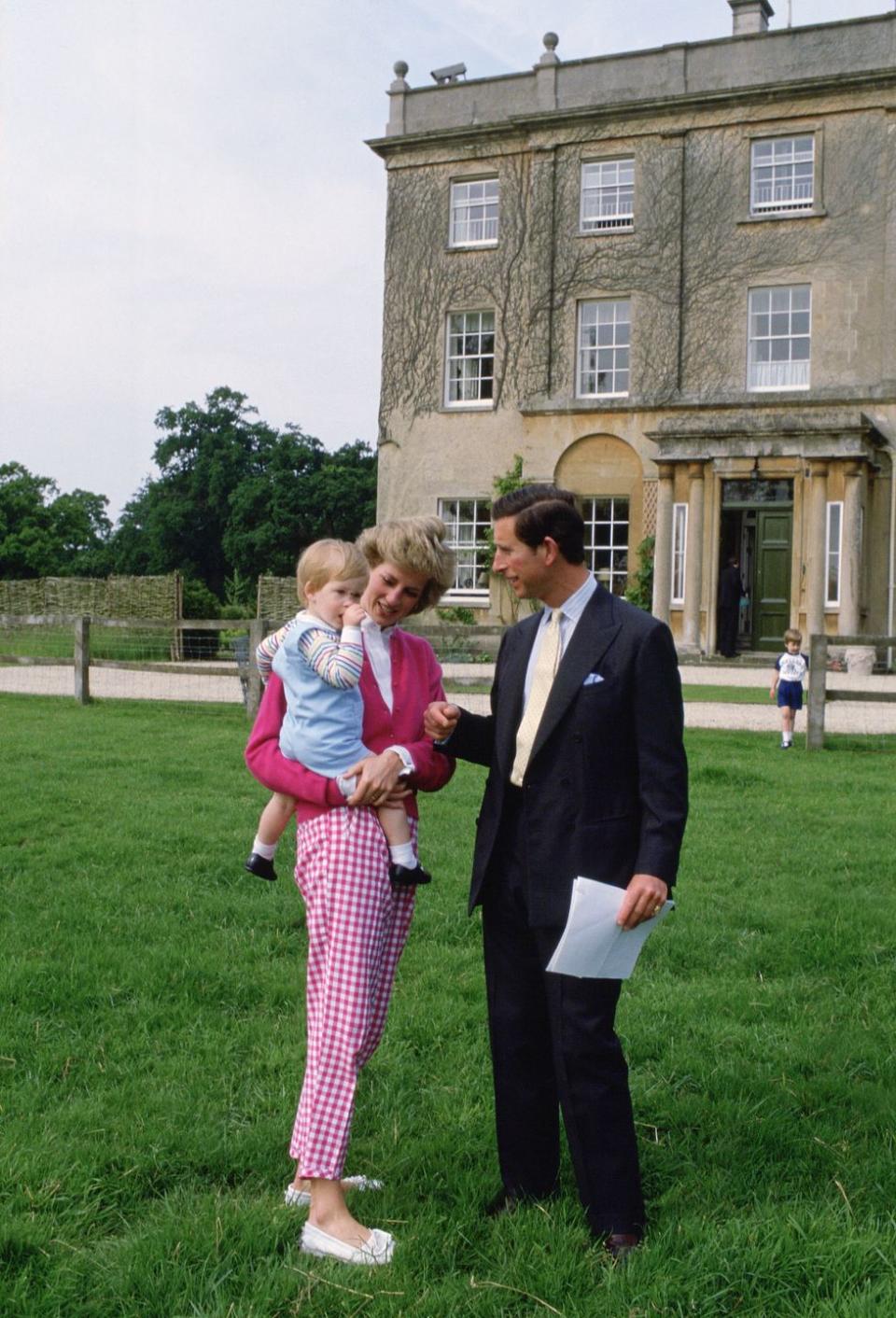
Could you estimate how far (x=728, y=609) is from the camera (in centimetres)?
2498

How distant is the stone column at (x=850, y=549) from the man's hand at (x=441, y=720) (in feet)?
70.1

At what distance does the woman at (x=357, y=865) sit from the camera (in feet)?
11.0

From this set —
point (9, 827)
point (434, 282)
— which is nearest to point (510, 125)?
point (434, 282)

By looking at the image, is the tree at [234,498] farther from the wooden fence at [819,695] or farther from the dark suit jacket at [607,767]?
the dark suit jacket at [607,767]

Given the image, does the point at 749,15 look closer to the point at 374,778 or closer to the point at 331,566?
the point at 331,566

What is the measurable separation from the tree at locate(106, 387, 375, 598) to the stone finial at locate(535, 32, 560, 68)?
2534 cm

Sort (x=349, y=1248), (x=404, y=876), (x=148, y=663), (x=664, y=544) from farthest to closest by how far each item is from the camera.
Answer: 1. (x=664, y=544)
2. (x=148, y=663)
3. (x=404, y=876)
4. (x=349, y=1248)

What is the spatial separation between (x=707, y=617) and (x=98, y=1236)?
74.2 ft


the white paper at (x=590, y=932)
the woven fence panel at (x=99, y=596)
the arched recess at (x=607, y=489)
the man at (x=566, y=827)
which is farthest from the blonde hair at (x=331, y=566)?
the arched recess at (x=607, y=489)

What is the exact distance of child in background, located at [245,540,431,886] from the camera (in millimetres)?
3480

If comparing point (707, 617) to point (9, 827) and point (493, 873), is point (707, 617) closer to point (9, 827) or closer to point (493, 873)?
point (9, 827)

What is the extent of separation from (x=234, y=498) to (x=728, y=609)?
107 ft

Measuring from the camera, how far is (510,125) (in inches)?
1100

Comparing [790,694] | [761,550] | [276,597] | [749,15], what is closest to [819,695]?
[790,694]
